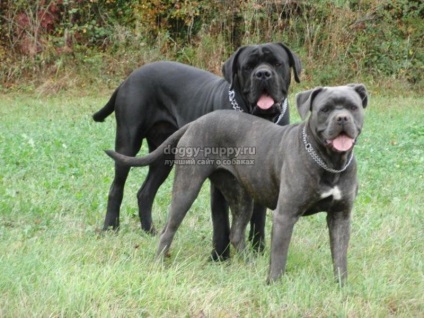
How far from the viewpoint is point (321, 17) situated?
706 inches

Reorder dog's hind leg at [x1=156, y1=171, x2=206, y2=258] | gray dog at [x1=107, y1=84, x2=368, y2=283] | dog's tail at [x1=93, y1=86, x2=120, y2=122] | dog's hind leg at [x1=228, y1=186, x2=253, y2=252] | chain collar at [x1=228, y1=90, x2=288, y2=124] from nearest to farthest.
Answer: gray dog at [x1=107, y1=84, x2=368, y2=283], dog's hind leg at [x1=156, y1=171, x2=206, y2=258], dog's hind leg at [x1=228, y1=186, x2=253, y2=252], chain collar at [x1=228, y1=90, x2=288, y2=124], dog's tail at [x1=93, y1=86, x2=120, y2=122]

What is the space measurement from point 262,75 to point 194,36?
12.4 meters

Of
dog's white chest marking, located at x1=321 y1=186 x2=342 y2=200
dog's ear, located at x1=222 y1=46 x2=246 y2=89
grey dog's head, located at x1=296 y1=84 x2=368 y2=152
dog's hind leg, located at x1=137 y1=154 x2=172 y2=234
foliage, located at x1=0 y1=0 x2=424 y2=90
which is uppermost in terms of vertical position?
grey dog's head, located at x1=296 y1=84 x2=368 y2=152

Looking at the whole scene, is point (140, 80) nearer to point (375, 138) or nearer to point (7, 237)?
point (7, 237)

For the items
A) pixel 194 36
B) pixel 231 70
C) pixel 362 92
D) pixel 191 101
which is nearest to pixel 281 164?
pixel 362 92

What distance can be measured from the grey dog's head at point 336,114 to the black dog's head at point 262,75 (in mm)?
1081

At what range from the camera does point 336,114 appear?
4613 mm

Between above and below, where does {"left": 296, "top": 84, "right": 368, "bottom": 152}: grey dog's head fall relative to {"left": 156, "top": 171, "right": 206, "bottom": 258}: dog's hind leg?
above

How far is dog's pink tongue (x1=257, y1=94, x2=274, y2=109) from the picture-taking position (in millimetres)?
5980

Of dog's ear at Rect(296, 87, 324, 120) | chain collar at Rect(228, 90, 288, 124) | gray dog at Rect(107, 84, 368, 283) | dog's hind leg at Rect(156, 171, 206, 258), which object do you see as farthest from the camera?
chain collar at Rect(228, 90, 288, 124)

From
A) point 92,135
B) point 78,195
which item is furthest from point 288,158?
point 92,135

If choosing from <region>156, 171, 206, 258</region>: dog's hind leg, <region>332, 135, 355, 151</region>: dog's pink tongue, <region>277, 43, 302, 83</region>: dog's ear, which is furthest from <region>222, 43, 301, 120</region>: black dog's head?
<region>332, 135, 355, 151</region>: dog's pink tongue

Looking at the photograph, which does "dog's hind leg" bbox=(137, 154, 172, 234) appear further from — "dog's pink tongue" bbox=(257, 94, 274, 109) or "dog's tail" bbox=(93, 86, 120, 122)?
"dog's pink tongue" bbox=(257, 94, 274, 109)

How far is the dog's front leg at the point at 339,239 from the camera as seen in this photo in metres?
5.05
